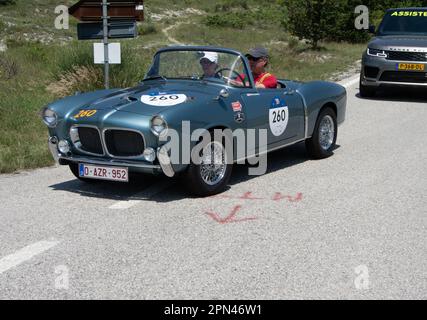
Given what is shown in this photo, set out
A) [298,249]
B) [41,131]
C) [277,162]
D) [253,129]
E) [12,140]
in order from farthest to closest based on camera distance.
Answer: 1. [41,131]
2. [12,140]
3. [277,162]
4. [253,129]
5. [298,249]

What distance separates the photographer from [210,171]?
669 cm

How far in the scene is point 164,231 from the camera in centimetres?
556

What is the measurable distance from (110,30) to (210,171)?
5.79m

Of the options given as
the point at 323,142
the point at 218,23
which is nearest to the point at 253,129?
the point at 323,142

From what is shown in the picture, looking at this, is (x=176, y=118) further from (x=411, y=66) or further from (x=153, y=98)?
(x=411, y=66)

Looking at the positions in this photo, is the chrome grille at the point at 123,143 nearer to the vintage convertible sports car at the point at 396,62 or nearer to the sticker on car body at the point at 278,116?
the sticker on car body at the point at 278,116

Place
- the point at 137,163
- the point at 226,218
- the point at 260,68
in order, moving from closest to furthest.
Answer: the point at 226,218, the point at 137,163, the point at 260,68

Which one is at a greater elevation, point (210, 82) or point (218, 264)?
point (210, 82)

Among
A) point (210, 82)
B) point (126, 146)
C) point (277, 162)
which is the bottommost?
point (277, 162)

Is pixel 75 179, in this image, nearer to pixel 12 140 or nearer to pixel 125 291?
pixel 12 140

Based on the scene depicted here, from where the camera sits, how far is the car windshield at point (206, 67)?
7.31 metres

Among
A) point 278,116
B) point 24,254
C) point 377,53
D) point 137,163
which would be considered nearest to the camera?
point 24,254

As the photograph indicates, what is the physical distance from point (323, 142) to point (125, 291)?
195 inches

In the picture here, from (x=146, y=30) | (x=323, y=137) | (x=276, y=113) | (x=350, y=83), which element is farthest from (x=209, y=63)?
(x=146, y=30)
